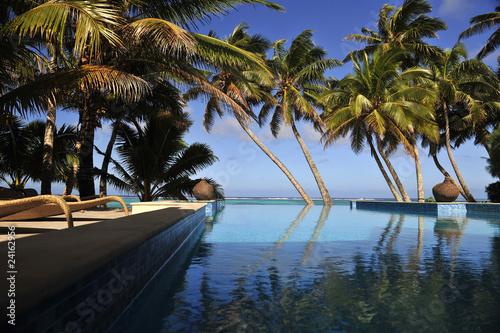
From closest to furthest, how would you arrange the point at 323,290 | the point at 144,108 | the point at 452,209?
the point at 323,290, the point at 144,108, the point at 452,209

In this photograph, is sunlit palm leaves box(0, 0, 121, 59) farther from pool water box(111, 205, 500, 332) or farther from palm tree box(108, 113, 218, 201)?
palm tree box(108, 113, 218, 201)

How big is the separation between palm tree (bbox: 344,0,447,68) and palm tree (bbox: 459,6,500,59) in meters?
1.52

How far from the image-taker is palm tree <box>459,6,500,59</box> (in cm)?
2016

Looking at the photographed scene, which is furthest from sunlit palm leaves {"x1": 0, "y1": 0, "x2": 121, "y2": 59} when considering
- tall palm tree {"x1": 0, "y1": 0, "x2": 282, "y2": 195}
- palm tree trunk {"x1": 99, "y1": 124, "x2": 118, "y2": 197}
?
palm tree trunk {"x1": 99, "y1": 124, "x2": 118, "y2": 197}

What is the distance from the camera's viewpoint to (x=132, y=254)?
2.70 m

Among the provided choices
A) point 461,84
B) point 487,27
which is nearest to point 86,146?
point 461,84

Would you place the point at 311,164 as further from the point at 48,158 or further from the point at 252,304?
the point at 252,304

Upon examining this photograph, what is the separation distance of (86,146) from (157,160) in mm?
3509

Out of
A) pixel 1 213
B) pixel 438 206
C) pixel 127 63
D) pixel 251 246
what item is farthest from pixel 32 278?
pixel 438 206

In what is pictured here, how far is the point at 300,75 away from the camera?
65.5 ft

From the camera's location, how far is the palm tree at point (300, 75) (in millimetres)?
19812

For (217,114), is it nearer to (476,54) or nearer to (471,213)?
(471,213)

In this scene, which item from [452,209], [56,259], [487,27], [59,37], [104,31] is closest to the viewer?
[56,259]

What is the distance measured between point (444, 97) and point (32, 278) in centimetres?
2202
